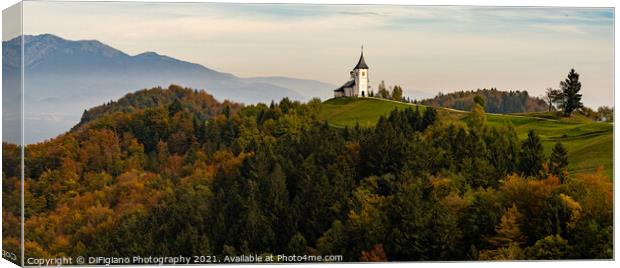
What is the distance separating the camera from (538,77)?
35312mm

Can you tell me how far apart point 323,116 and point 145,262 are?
17.4 ft

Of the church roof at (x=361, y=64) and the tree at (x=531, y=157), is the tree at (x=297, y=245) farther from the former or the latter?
the tree at (x=531, y=157)

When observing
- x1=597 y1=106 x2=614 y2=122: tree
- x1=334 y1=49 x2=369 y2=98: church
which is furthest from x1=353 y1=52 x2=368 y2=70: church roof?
x1=597 y1=106 x2=614 y2=122: tree

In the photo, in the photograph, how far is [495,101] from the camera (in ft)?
116

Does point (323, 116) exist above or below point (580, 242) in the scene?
above

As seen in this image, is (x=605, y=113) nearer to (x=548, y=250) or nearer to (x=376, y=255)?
(x=548, y=250)

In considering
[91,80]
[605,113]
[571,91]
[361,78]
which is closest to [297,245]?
[361,78]

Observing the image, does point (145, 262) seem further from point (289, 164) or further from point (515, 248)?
point (515, 248)

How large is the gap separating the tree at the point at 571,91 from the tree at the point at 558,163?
1.45m

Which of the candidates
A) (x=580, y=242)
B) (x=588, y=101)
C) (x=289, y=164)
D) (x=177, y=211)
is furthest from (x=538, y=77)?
(x=177, y=211)

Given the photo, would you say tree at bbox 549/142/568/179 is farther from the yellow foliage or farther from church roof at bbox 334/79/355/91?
church roof at bbox 334/79/355/91

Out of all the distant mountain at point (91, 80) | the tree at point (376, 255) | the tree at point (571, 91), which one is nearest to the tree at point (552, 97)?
the tree at point (571, 91)

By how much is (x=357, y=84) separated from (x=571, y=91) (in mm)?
5054

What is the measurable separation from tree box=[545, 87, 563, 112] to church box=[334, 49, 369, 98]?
13.9 ft
